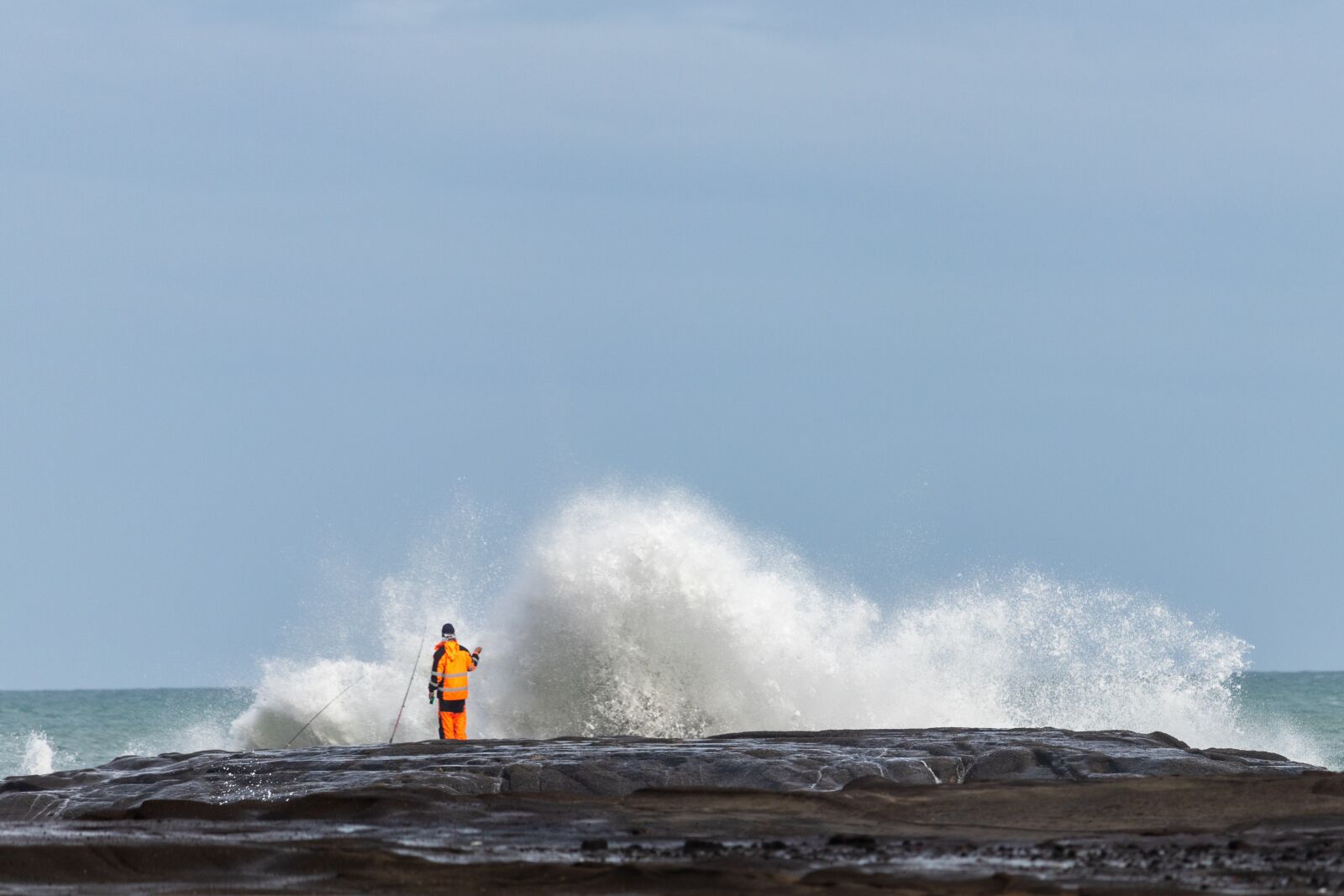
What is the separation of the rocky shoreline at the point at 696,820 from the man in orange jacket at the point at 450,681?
3.47 metres

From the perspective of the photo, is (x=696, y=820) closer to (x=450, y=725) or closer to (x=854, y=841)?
(x=854, y=841)

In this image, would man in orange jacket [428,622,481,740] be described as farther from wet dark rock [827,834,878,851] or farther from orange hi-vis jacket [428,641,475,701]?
wet dark rock [827,834,878,851]

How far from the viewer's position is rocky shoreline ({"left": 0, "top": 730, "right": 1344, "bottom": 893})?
9.00 metres

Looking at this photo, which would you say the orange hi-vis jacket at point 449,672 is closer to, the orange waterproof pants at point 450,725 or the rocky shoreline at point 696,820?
the orange waterproof pants at point 450,725

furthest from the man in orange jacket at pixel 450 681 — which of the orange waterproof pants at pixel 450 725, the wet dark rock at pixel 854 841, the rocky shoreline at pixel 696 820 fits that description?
the wet dark rock at pixel 854 841

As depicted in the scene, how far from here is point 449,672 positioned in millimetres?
21047

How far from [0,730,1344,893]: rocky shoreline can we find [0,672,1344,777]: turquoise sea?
39.3ft

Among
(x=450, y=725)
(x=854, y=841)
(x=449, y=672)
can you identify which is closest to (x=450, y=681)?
(x=449, y=672)

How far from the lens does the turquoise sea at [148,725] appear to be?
112 ft

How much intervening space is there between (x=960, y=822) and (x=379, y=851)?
369 cm

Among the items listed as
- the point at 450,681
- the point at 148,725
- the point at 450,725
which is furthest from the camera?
the point at 148,725

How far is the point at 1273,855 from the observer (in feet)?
30.5

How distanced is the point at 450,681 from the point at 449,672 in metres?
0.11

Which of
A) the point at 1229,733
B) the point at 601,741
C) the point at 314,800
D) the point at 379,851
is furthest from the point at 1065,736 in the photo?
the point at 1229,733
